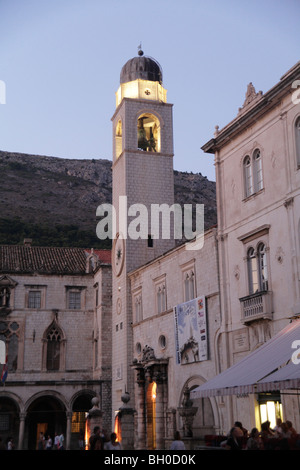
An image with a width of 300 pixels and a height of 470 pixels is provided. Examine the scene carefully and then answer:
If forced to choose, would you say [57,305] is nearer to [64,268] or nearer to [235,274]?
[64,268]

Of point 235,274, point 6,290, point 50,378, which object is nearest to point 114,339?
point 50,378

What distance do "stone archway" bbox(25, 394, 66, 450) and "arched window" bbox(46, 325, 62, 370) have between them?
7.07ft

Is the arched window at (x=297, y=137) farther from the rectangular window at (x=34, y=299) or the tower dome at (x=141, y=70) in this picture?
the rectangular window at (x=34, y=299)

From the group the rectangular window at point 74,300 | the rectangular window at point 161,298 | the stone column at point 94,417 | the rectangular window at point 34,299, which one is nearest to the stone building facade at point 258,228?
the stone column at point 94,417

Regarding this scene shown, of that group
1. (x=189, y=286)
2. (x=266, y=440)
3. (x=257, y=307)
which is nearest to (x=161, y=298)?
(x=189, y=286)

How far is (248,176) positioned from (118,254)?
15849mm

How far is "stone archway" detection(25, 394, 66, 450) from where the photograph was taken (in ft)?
135

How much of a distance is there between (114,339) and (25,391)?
303 inches

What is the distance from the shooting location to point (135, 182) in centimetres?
3706

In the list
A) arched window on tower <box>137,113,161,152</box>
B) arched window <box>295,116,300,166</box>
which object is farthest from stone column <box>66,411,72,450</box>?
arched window <box>295,116,300,166</box>

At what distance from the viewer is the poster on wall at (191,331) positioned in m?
26.0

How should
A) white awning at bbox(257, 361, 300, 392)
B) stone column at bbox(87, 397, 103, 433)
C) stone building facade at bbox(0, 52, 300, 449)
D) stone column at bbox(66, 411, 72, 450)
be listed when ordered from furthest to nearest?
stone column at bbox(66, 411, 72, 450)
stone column at bbox(87, 397, 103, 433)
stone building facade at bbox(0, 52, 300, 449)
white awning at bbox(257, 361, 300, 392)

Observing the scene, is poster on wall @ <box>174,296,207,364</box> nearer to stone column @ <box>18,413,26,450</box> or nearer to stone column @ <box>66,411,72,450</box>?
stone column @ <box>66,411,72,450</box>
